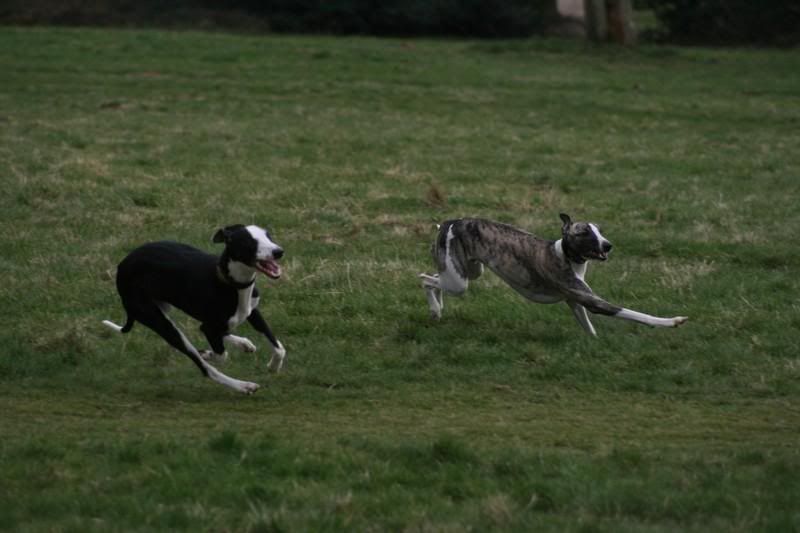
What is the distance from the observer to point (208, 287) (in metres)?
8.08

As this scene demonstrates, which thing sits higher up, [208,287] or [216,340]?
[208,287]

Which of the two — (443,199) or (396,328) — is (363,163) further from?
(396,328)

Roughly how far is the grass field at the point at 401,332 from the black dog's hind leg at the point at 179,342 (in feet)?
0.40

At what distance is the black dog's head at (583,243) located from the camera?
29.6 feet

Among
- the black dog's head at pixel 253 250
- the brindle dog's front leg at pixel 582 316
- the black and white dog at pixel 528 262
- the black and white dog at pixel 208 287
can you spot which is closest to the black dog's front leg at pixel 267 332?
the black and white dog at pixel 208 287

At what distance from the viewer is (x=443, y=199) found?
14.2 meters

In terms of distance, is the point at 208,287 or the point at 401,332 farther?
the point at 401,332

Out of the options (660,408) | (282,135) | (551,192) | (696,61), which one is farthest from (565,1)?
(660,408)

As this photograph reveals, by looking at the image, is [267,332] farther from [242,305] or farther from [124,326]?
[124,326]

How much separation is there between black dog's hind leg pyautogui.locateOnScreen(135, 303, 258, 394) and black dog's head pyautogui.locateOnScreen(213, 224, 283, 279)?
638 mm

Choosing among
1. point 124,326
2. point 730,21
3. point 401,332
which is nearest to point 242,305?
point 124,326

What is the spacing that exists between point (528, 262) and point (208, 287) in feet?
8.20

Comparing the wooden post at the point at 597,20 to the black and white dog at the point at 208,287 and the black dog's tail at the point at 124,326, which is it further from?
the black and white dog at the point at 208,287

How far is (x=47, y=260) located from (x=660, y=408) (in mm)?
5907
